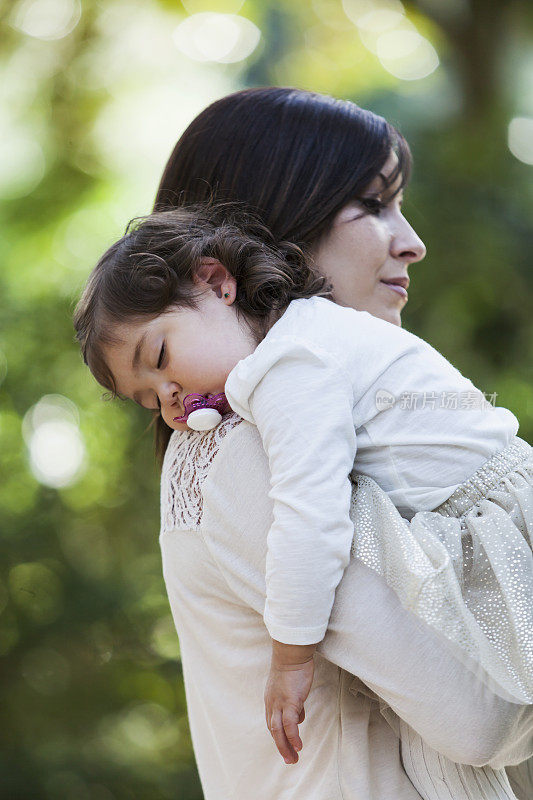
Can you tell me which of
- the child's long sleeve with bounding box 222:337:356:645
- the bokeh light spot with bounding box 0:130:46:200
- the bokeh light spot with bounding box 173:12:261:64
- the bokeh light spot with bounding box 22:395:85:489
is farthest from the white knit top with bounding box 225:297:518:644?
the bokeh light spot with bounding box 0:130:46:200

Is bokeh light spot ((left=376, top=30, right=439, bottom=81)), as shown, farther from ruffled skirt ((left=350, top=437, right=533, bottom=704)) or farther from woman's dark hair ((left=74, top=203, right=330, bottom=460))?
ruffled skirt ((left=350, top=437, right=533, bottom=704))

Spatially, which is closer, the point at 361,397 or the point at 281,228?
the point at 361,397

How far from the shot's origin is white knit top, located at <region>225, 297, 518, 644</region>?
856mm

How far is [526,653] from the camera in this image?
2.70 feet

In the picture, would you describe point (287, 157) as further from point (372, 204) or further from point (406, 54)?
point (406, 54)

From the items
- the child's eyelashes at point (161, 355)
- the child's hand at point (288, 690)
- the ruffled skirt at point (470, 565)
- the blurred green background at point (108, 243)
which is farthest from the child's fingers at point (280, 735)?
the blurred green background at point (108, 243)

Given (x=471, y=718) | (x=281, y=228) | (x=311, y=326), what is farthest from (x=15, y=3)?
(x=471, y=718)

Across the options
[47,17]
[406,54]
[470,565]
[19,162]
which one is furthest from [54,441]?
[470,565]

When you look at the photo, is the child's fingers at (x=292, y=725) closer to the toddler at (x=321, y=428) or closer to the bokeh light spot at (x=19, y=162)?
the toddler at (x=321, y=428)

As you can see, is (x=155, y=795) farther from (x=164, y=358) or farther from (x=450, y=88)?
(x=450, y=88)

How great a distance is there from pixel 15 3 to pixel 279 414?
2672mm

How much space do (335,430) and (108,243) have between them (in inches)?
78.0

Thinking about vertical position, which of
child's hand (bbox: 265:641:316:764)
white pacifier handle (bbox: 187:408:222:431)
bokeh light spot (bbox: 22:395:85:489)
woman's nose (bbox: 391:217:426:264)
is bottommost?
bokeh light spot (bbox: 22:395:85:489)

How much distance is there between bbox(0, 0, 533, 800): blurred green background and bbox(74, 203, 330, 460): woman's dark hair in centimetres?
154
